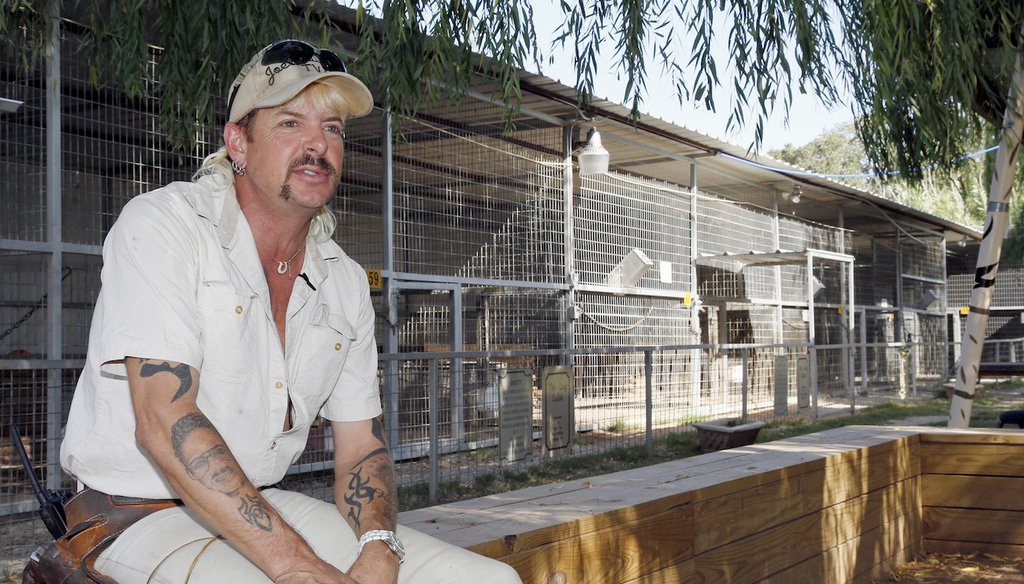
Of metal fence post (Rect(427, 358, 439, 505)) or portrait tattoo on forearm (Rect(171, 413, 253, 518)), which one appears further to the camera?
metal fence post (Rect(427, 358, 439, 505))

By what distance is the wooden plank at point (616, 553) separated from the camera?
2805mm

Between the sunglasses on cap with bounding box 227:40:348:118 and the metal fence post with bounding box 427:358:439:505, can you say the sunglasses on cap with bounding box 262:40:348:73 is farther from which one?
the metal fence post with bounding box 427:358:439:505

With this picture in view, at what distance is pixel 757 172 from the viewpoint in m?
15.8

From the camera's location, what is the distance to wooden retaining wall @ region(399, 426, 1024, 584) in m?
2.99

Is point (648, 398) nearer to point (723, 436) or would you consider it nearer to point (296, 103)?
point (723, 436)

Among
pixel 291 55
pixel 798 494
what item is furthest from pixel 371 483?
pixel 798 494

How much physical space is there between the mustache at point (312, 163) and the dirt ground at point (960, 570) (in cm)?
418

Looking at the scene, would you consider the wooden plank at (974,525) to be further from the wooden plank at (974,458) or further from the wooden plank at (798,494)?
the wooden plank at (798,494)

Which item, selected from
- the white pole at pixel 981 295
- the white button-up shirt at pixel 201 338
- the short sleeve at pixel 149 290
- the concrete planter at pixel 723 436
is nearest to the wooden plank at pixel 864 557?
the white pole at pixel 981 295

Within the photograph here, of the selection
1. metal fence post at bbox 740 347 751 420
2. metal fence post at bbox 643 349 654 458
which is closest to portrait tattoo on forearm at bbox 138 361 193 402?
metal fence post at bbox 643 349 654 458

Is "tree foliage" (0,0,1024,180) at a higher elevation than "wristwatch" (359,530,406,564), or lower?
higher

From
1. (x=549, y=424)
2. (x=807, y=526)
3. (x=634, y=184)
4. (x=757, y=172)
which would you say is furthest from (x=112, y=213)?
(x=757, y=172)

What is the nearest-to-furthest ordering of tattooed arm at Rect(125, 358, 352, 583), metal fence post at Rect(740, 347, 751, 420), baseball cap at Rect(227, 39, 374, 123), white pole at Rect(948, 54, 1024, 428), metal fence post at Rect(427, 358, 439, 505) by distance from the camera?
tattooed arm at Rect(125, 358, 352, 583), baseball cap at Rect(227, 39, 374, 123), white pole at Rect(948, 54, 1024, 428), metal fence post at Rect(427, 358, 439, 505), metal fence post at Rect(740, 347, 751, 420)

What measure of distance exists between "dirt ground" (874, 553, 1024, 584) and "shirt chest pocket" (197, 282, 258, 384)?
4214mm
